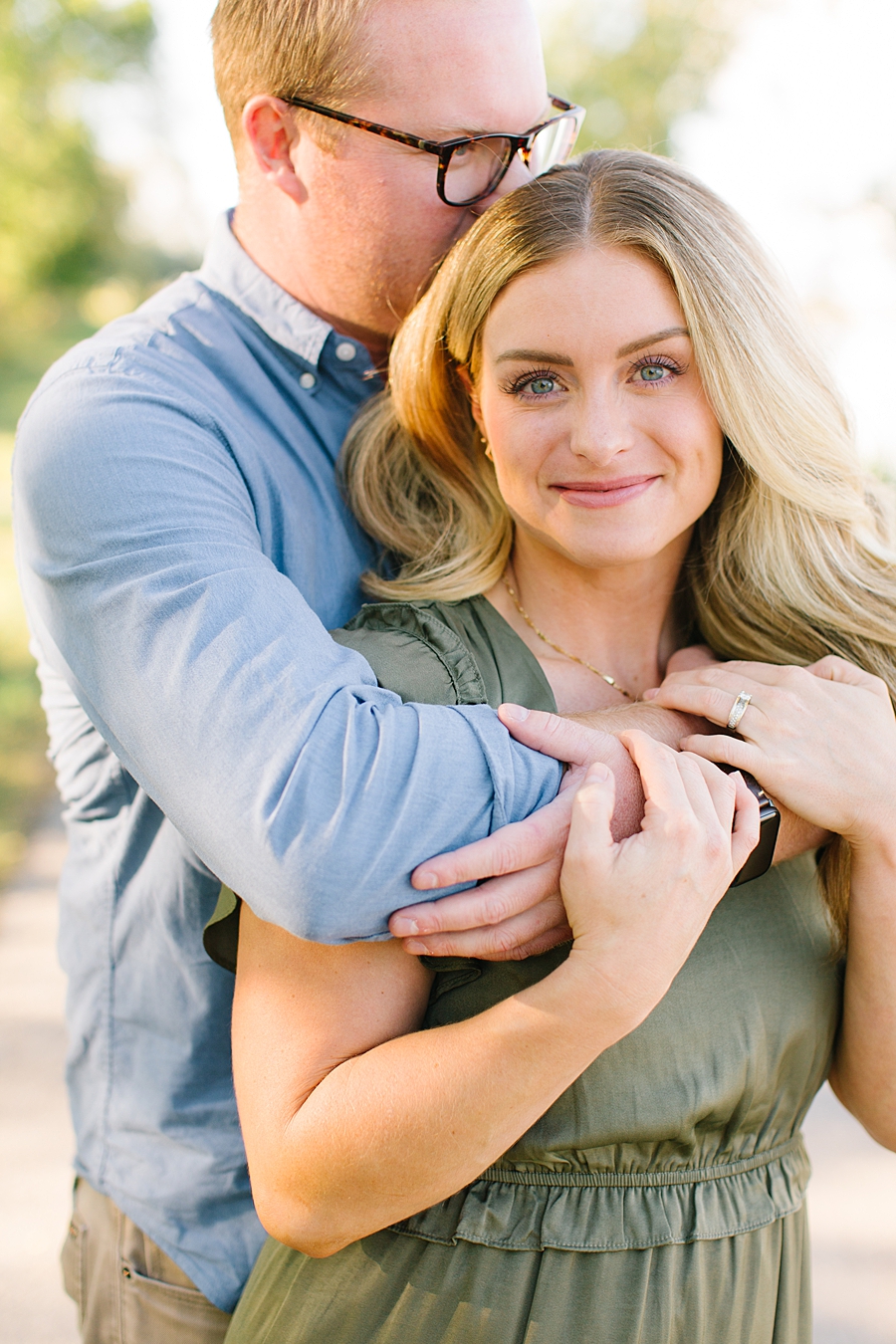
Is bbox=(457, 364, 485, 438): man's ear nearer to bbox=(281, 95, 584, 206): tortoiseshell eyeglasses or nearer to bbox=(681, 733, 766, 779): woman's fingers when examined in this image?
bbox=(281, 95, 584, 206): tortoiseshell eyeglasses

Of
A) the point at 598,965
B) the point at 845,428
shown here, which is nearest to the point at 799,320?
the point at 845,428

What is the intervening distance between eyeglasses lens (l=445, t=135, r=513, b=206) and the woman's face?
1.27 feet

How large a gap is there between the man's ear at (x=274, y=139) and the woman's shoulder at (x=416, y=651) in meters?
0.93

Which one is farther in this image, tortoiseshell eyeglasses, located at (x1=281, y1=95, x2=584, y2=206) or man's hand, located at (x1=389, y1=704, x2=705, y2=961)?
tortoiseshell eyeglasses, located at (x1=281, y1=95, x2=584, y2=206)

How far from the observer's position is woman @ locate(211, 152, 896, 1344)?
4.73 feet

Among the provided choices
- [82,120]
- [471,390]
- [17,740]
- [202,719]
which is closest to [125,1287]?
[202,719]

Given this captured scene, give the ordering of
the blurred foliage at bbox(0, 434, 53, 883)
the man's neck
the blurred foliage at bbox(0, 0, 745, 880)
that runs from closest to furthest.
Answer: the man's neck → the blurred foliage at bbox(0, 434, 53, 883) → the blurred foliage at bbox(0, 0, 745, 880)

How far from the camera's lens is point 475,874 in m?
1.39

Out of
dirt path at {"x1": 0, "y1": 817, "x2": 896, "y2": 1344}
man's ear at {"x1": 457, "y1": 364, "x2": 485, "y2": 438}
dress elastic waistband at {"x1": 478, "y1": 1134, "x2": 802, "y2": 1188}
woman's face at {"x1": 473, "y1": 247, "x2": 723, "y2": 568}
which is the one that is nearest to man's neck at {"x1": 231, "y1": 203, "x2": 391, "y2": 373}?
man's ear at {"x1": 457, "y1": 364, "x2": 485, "y2": 438}

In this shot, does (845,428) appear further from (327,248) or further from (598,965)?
(598,965)

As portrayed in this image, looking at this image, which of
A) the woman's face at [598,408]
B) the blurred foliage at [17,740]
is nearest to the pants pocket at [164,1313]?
the woman's face at [598,408]

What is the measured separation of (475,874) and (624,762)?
308 millimetres

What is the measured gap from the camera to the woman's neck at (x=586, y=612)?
82.1 inches

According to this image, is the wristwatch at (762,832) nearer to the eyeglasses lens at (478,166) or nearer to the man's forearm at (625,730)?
the man's forearm at (625,730)
